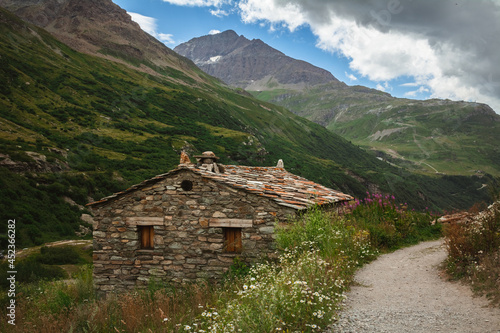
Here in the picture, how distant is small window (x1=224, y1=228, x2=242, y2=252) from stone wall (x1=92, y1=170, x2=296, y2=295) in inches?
6.6

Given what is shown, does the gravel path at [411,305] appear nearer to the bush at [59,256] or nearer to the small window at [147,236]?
the small window at [147,236]

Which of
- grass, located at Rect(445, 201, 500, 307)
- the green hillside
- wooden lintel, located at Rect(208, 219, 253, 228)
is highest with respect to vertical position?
the green hillside

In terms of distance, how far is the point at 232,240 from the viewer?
912 centimetres

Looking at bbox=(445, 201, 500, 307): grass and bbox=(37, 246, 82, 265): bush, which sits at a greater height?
bbox=(445, 201, 500, 307): grass

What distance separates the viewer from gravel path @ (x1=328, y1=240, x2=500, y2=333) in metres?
4.34

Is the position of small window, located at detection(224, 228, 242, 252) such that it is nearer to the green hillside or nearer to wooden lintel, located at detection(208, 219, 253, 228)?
wooden lintel, located at detection(208, 219, 253, 228)

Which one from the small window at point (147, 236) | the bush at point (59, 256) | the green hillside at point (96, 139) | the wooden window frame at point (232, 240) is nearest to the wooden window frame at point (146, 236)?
the small window at point (147, 236)

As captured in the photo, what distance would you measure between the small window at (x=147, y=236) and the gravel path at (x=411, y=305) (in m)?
6.21

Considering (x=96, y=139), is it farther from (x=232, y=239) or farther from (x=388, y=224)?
(x=388, y=224)

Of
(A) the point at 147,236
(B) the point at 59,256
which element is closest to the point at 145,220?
(A) the point at 147,236

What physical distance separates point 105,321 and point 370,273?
6.01 metres

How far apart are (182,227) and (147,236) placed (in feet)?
4.32

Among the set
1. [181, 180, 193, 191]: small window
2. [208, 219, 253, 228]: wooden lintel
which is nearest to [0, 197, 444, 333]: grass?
[208, 219, 253, 228]: wooden lintel

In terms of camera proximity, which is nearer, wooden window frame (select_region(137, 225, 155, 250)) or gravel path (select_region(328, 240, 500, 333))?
gravel path (select_region(328, 240, 500, 333))
